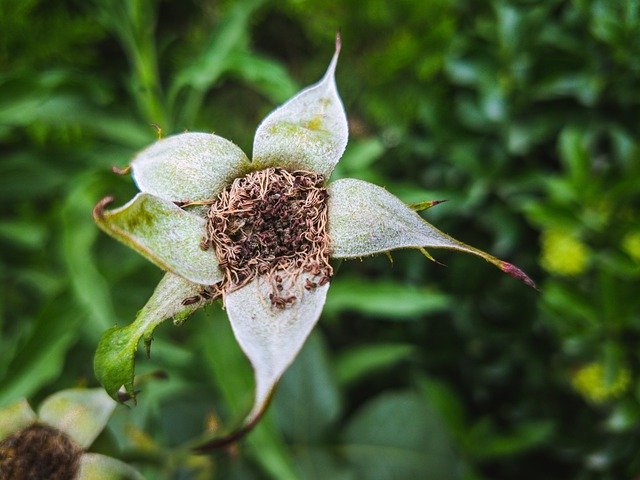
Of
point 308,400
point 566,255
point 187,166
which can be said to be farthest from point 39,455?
point 566,255

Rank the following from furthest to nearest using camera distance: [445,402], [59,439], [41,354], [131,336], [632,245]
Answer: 1. [445,402]
2. [632,245]
3. [41,354]
4. [59,439]
5. [131,336]

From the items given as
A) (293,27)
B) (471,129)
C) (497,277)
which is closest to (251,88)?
(293,27)

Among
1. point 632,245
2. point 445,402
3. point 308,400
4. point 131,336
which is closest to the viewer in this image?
point 131,336

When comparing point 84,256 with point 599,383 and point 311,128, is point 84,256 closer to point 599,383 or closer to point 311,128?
point 311,128

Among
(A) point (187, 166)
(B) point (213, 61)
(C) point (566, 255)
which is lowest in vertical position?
(C) point (566, 255)

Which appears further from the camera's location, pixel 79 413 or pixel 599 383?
pixel 599 383

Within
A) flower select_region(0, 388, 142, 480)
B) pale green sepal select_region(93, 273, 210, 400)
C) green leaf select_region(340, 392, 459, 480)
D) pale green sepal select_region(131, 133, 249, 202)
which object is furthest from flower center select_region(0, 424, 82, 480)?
green leaf select_region(340, 392, 459, 480)

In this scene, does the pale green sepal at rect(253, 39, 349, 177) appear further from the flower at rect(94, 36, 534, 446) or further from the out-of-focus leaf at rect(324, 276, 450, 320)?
the out-of-focus leaf at rect(324, 276, 450, 320)

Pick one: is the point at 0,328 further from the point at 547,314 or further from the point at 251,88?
the point at 547,314

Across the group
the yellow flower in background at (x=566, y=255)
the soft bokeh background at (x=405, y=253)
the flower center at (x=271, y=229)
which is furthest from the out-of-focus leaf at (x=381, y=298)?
the flower center at (x=271, y=229)

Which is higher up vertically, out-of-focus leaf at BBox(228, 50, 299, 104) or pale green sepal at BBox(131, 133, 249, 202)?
pale green sepal at BBox(131, 133, 249, 202)
